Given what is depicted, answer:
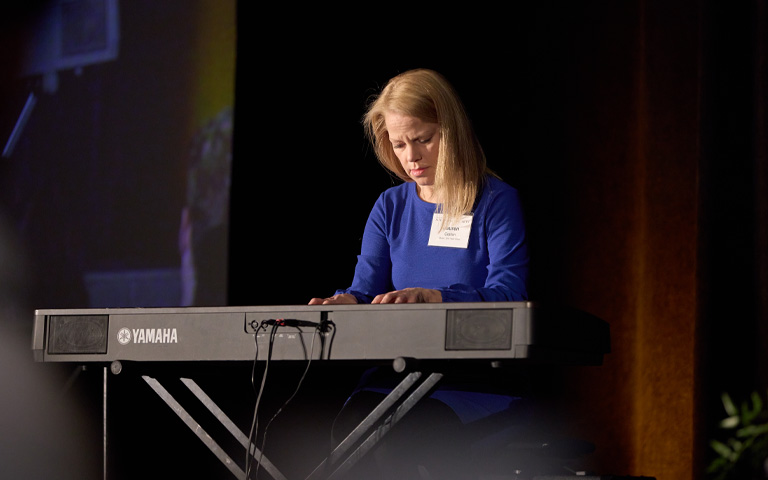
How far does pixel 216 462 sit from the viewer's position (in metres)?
2.95

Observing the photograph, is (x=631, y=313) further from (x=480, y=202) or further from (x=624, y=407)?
(x=480, y=202)

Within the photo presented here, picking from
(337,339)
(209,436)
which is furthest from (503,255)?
(209,436)

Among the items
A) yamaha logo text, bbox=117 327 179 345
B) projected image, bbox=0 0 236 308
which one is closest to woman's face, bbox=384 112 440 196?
yamaha logo text, bbox=117 327 179 345

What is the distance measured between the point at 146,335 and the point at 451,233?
68 cm

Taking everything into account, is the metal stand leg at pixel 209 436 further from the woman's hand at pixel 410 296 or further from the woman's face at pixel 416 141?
the woman's face at pixel 416 141

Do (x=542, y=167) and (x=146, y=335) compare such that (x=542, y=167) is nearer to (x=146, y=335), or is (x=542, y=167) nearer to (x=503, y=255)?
(x=503, y=255)

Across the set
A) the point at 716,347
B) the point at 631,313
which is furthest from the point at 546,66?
the point at 716,347

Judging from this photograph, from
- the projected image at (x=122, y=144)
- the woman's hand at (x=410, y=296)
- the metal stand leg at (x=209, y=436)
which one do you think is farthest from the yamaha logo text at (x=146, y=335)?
the projected image at (x=122, y=144)

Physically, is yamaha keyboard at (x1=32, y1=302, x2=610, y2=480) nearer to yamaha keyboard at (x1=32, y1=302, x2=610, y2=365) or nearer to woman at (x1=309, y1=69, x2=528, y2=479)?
yamaha keyboard at (x1=32, y1=302, x2=610, y2=365)

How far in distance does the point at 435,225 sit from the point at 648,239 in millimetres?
1854

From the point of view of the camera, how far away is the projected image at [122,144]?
2.97 metres

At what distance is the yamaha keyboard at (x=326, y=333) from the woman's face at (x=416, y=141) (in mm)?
562

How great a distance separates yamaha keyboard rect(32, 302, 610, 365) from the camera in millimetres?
1352

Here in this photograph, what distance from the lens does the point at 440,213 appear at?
6.30ft
